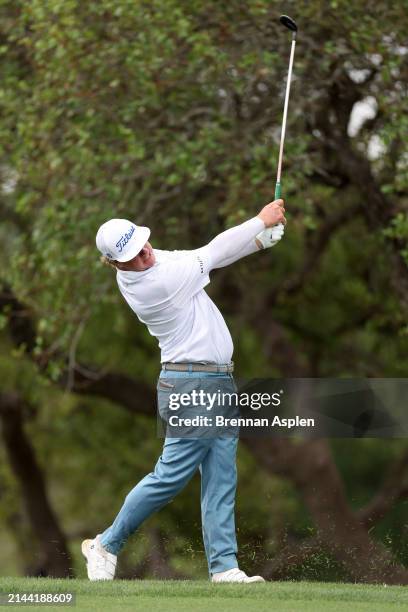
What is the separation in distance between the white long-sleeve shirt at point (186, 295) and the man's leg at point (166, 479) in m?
0.48

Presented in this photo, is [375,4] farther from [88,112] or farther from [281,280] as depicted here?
[281,280]

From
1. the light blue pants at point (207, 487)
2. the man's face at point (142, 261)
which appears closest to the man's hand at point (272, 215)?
the man's face at point (142, 261)

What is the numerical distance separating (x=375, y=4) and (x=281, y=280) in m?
7.32

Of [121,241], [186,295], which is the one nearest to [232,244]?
[186,295]

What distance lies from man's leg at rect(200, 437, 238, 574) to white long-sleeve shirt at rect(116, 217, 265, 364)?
1.70 ft

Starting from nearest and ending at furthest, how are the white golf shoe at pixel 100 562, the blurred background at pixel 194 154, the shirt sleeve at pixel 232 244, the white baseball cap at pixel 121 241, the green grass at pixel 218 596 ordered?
1. the green grass at pixel 218 596
2. the white baseball cap at pixel 121 241
3. the shirt sleeve at pixel 232 244
4. the white golf shoe at pixel 100 562
5. the blurred background at pixel 194 154

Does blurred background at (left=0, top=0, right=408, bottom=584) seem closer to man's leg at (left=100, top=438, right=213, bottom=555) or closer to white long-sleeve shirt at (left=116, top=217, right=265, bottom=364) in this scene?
man's leg at (left=100, top=438, right=213, bottom=555)

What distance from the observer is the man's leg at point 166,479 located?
700 centimetres

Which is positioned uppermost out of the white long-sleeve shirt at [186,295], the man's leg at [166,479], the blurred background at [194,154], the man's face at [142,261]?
the man's face at [142,261]

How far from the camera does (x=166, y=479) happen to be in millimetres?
7016

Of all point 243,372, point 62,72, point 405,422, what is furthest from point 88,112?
point 243,372

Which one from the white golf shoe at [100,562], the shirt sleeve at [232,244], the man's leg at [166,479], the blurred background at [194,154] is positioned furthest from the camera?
the blurred background at [194,154]

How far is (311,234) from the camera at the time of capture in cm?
1731

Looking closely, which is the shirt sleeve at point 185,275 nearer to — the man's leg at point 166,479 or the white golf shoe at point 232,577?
the man's leg at point 166,479
